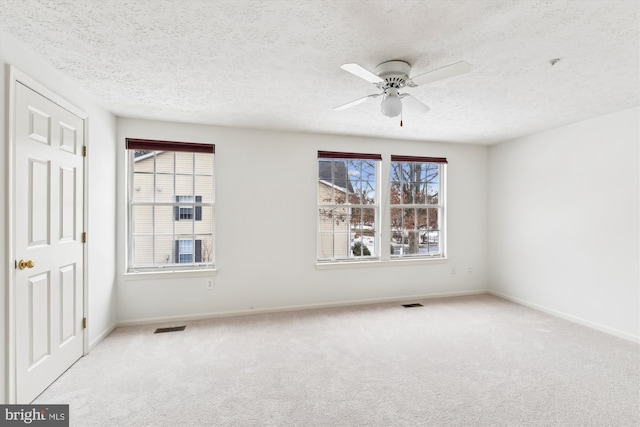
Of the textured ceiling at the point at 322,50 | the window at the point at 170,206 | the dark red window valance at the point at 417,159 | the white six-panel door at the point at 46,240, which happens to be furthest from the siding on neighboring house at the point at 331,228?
the white six-panel door at the point at 46,240

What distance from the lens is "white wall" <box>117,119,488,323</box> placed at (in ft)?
11.7

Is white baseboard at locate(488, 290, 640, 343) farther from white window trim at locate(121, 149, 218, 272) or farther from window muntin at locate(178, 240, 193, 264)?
window muntin at locate(178, 240, 193, 264)

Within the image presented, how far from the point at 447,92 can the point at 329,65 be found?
1.19 meters

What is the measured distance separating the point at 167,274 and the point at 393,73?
324 centimetres

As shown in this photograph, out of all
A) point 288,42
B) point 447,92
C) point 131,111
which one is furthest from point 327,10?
point 131,111

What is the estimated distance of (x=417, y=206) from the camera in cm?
466

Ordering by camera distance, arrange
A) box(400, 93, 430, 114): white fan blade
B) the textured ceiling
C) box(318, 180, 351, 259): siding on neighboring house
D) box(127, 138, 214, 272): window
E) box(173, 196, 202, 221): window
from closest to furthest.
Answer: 1. the textured ceiling
2. box(400, 93, 430, 114): white fan blade
3. box(127, 138, 214, 272): window
4. box(173, 196, 202, 221): window
5. box(318, 180, 351, 259): siding on neighboring house

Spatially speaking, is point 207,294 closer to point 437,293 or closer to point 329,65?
point 329,65

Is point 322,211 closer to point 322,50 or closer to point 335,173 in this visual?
point 335,173

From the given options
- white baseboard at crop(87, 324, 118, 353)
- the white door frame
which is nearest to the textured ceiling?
the white door frame

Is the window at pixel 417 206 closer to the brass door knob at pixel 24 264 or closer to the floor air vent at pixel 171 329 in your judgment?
the floor air vent at pixel 171 329

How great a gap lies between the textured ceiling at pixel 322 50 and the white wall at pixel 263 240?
70cm

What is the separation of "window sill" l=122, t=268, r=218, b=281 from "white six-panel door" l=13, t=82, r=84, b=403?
2.61 ft

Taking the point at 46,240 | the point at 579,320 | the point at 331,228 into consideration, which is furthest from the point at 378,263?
the point at 46,240
